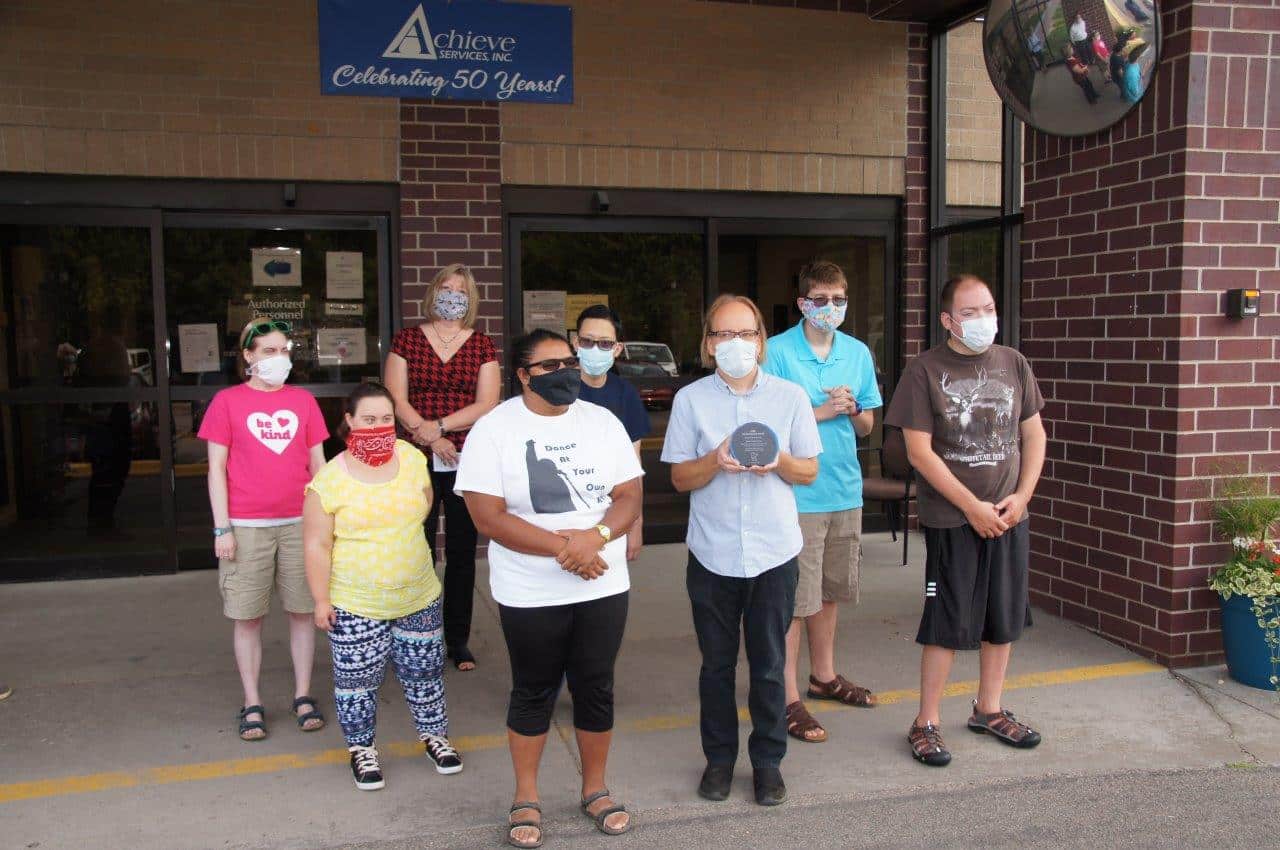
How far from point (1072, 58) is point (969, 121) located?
2793 millimetres

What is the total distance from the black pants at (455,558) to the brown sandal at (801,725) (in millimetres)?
1737

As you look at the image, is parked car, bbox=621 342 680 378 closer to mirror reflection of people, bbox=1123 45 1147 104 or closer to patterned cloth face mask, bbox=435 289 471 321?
patterned cloth face mask, bbox=435 289 471 321

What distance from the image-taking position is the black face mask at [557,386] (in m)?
3.48

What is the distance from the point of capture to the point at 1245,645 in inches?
196

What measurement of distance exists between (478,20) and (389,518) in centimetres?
464

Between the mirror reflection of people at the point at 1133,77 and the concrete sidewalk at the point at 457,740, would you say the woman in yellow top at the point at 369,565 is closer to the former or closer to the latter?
the concrete sidewalk at the point at 457,740

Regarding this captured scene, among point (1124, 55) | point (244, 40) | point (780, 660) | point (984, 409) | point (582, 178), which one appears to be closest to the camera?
point (780, 660)

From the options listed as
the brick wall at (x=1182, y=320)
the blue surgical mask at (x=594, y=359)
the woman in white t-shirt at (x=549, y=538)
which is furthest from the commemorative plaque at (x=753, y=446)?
the brick wall at (x=1182, y=320)

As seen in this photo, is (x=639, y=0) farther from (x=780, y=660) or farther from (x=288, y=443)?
(x=780, y=660)

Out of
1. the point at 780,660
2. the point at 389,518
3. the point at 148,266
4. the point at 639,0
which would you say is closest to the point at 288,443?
the point at 389,518

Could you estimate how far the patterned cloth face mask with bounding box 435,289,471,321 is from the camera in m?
Result: 5.09

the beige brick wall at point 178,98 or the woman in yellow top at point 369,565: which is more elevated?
the beige brick wall at point 178,98

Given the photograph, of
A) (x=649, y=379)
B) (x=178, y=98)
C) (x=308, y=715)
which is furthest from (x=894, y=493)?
(x=178, y=98)

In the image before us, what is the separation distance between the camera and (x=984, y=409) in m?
4.17
